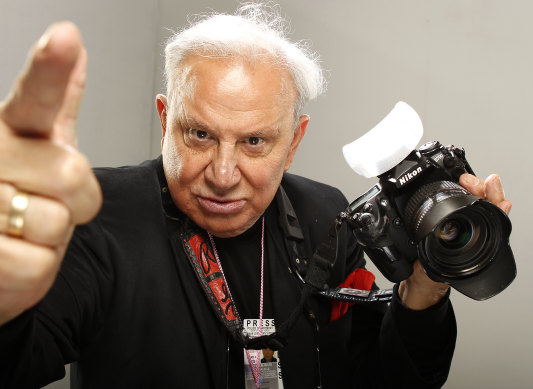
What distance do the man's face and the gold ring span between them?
611mm

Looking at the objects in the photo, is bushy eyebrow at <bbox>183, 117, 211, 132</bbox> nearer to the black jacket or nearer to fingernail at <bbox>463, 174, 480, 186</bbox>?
the black jacket

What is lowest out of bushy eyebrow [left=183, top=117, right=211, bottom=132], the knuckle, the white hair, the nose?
the knuckle

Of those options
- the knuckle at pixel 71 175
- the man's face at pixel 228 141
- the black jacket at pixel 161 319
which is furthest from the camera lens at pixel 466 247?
the knuckle at pixel 71 175

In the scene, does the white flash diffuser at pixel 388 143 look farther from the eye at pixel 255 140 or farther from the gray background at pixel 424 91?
the gray background at pixel 424 91

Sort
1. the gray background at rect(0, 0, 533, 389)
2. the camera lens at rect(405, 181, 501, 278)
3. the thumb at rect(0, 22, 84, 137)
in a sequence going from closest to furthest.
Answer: the thumb at rect(0, 22, 84, 137)
the camera lens at rect(405, 181, 501, 278)
the gray background at rect(0, 0, 533, 389)

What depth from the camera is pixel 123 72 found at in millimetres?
1851

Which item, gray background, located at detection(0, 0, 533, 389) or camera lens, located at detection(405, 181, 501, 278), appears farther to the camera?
gray background, located at detection(0, 0, 533, 389)

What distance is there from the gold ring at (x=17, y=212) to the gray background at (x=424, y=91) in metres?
1.25

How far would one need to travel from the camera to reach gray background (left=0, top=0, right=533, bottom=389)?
173 centimetres

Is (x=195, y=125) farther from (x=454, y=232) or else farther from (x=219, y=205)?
(x=454, y=232)

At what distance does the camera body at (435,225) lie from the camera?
0.98 metres

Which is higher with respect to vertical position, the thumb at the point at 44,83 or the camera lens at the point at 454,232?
the thumb at the point at 44,83

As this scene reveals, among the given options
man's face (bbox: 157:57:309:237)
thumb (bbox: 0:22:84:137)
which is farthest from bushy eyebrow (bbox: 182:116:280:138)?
thumb (bbox: 0:22:84:137)

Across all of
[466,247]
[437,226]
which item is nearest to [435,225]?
[437,226]
